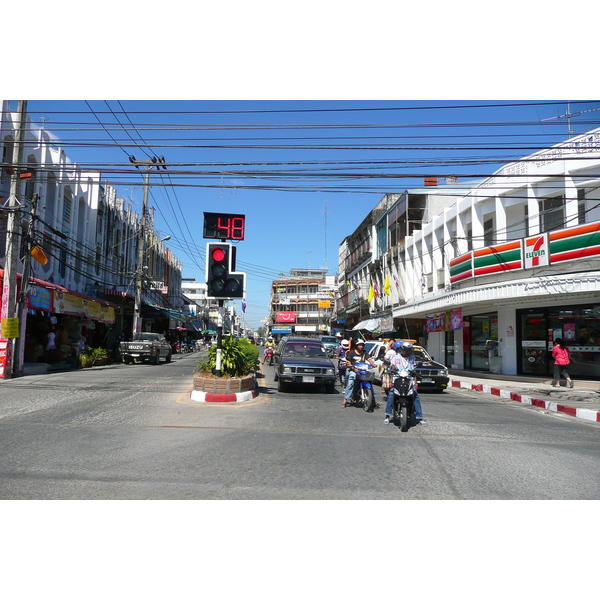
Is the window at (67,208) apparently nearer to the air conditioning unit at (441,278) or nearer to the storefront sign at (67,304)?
the storefront sign at (67,304)

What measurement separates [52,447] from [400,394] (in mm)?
5618

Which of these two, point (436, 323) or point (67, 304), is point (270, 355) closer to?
point (436, 323)

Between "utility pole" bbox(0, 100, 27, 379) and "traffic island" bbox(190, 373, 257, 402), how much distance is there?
8974mm

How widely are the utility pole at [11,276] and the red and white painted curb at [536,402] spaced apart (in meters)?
16.5

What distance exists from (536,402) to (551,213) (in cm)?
947

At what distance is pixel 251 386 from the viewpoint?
13234 millimetres

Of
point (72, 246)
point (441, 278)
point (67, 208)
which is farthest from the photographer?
point (441, 278)

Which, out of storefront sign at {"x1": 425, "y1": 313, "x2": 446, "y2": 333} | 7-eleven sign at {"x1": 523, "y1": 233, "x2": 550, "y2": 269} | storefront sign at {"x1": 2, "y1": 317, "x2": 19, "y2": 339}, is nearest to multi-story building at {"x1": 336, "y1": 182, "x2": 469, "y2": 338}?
storefront sign at {"x1": 425, "y1": 313, "x2": 446, "y2": 333}

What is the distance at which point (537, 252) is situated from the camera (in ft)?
63.5

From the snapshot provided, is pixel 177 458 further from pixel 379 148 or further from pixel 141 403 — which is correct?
pixel 379 148

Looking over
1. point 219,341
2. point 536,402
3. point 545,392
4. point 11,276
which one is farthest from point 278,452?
point 11,276

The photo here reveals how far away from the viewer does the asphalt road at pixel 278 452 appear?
17.0 feet

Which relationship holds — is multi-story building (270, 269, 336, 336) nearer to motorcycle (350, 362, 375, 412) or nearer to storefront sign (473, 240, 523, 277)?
storefront sign (473, 240, 523, 277)

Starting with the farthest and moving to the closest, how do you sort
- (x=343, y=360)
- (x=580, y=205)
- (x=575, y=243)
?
(x=580, y=205), (x=575, y=243), (x=343, y=360)
